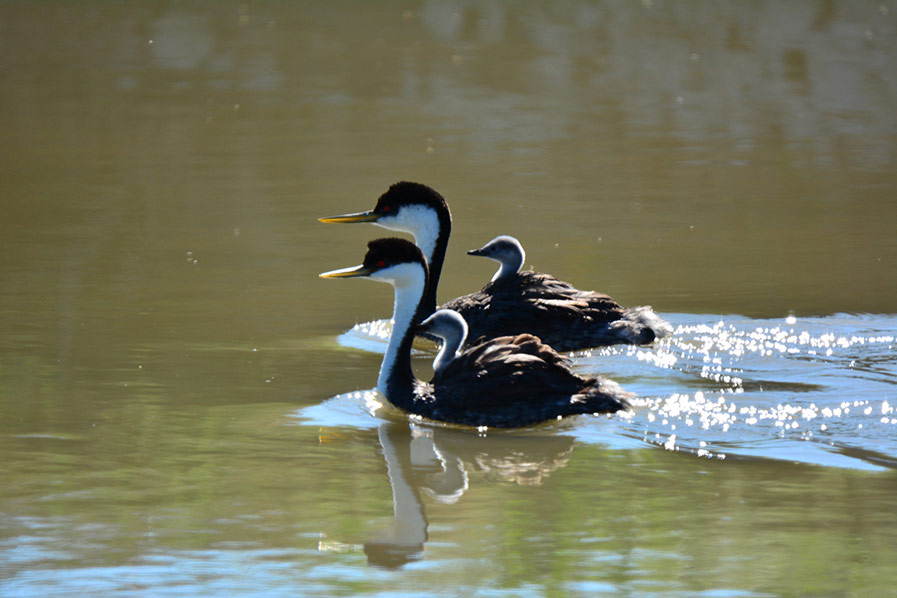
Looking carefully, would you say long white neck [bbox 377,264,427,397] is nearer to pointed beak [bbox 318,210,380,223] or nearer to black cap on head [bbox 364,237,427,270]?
black cap on head [bbox 364,237,427,270]

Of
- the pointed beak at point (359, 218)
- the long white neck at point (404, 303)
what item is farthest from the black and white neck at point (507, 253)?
the long white neck at point (404, 303)

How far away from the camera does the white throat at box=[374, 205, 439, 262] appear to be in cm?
1195

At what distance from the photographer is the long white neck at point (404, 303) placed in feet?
31.4

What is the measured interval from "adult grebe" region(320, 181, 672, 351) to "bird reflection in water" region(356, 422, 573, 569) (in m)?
2.18

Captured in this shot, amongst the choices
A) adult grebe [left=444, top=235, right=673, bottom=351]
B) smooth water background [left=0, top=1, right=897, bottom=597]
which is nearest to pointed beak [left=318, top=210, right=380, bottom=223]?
smooth water background [left=0, top=1, right=897, bottom=597]

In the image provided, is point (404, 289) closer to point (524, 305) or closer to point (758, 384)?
point (524, 305)

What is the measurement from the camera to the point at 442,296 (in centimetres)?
1282

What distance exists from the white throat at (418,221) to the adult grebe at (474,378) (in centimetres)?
215

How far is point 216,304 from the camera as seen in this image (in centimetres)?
1227

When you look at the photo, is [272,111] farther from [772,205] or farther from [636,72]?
[772,205]

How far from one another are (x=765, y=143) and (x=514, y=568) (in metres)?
14.8

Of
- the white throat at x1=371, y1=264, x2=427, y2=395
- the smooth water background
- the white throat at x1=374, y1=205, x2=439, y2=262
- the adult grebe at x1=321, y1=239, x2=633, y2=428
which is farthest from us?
the white throat at x1=374, y1=205, x2=439, y2=262

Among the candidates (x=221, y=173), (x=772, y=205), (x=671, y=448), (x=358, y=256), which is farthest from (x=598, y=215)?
(x=671, y=448)

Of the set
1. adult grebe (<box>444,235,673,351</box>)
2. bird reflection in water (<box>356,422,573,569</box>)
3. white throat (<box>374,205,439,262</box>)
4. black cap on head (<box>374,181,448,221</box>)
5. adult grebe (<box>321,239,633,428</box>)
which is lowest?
bird reflection in water (<box>356,422,573,569</box>)
